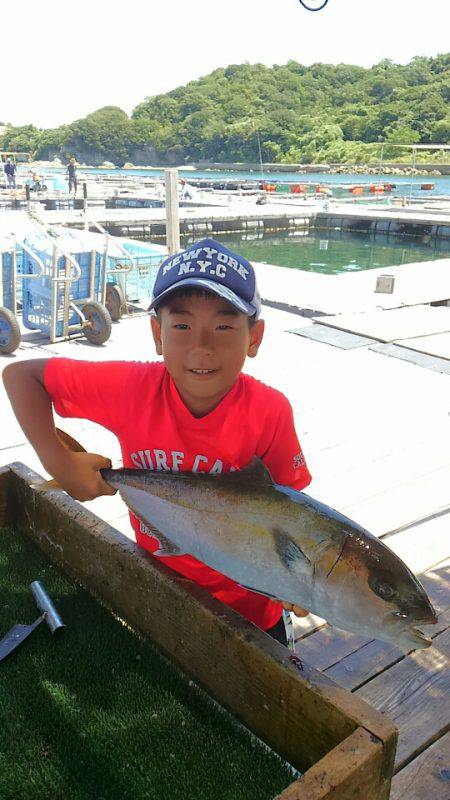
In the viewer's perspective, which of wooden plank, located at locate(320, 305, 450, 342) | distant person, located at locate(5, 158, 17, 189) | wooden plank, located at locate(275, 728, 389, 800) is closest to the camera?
wooden plank, located at locate(275, 728, 389, 800)

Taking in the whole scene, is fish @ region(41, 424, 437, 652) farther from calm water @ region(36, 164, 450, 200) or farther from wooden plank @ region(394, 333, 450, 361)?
calm water @ region(36, 164, 450, 200)

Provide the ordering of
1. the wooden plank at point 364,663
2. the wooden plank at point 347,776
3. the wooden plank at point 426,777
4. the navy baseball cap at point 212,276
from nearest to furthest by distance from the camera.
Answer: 1. the wooden plank at point 347,776
2. the navy baseball cap at point 212,276
3. the wooden plank at point 426,777
4. the wooden plank at point 364,663

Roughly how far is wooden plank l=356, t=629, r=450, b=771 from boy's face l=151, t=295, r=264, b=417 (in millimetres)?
1393

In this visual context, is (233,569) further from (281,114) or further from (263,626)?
(281,114)

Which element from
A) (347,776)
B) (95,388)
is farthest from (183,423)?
(347,776)

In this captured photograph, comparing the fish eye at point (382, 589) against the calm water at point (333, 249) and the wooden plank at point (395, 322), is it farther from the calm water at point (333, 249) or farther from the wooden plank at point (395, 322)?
the calm water at point (333, 249)

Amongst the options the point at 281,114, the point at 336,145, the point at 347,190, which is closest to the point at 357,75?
the point at 281,114

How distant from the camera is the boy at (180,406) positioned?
1699mm

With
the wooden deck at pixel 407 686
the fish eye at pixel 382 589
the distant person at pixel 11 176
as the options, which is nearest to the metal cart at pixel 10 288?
the wooden deck at pixel 407 686

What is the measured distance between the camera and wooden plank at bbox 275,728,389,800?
1156mm

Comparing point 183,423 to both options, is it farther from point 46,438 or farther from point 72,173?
point 72,173

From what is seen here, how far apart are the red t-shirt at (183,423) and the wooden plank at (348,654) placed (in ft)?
2.54

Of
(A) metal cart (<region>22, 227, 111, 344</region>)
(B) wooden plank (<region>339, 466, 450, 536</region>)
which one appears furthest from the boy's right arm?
(A) metal cart (<region>22, 227, 111, 344</region>)

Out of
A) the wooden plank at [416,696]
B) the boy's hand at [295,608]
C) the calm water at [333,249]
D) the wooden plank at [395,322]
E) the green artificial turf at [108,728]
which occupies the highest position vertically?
the boy's hand at [295,608]
